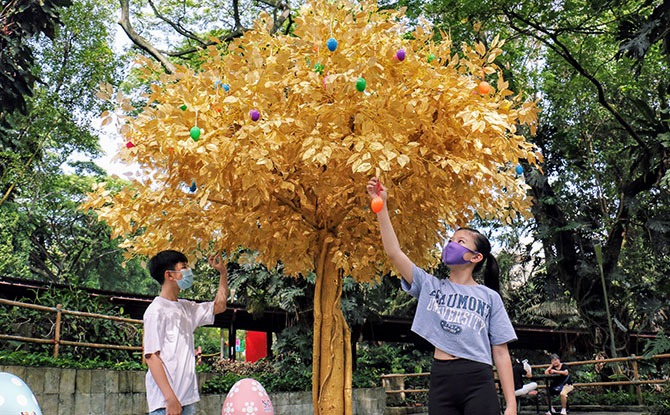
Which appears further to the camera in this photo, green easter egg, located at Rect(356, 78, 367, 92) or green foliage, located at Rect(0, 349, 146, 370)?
green foliage, located at Rect(0, 349, 146, 370)

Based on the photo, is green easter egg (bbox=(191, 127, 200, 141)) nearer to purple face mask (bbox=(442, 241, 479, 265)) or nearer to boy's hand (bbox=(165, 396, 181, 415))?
boy's hand (bbox=(165, 396, 181, 415))

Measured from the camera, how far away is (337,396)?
436 cm

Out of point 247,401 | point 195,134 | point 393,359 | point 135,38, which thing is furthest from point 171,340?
point 393,359

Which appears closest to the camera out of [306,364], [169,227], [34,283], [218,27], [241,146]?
[241,146]

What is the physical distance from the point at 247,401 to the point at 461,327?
1841 millimetres

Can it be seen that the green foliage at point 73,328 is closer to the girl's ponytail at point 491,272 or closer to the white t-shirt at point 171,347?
the white t-shirt at point 171,347

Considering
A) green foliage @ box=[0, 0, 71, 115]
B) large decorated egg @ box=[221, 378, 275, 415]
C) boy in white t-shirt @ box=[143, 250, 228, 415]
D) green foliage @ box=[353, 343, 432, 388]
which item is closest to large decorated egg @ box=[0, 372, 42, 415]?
boy in white t-shirt @ box=[143, 250, 228, 415]

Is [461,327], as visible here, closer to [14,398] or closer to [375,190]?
[375,190]

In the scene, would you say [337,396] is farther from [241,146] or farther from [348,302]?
[348,302]

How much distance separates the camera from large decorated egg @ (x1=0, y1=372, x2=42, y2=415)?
3.02 m

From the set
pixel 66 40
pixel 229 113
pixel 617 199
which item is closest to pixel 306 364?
pixel 229 113

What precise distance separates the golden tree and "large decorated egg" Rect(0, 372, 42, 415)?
131cm

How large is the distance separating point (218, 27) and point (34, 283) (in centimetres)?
663

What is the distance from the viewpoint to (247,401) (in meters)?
3.98
